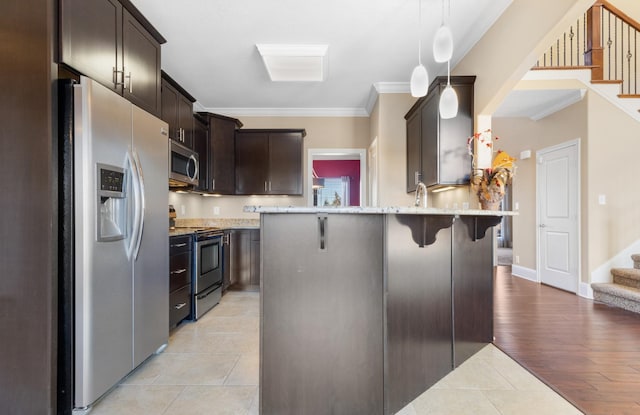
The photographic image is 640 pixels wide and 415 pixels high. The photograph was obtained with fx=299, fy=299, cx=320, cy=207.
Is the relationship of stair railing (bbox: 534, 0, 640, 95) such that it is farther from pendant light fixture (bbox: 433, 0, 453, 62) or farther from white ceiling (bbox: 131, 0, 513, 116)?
pendant light fixture (bbox: 433, 0, 453, 62)

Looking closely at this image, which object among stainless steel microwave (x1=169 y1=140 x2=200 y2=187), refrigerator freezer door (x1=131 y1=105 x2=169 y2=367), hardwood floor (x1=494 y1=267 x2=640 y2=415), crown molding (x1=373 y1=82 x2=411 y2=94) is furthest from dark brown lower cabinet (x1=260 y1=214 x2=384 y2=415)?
crown molding (x1=373 y1=82 x2=411 y2=94)

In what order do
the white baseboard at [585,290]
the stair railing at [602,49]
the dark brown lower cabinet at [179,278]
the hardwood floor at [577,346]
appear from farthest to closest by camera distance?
the stair railing at [602,49] < the white baseboard at [585,290] < the dark brown lower cabinet at [179,278] < the hardwood floor at [577,346]

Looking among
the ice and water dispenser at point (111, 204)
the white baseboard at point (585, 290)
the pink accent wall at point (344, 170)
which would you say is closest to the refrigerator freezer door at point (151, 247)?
the ice and water dispenser at point (111, 204)

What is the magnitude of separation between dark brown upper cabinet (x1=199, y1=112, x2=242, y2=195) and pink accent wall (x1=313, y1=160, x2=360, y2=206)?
448cm

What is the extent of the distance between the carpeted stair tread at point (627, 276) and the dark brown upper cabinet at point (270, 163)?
4.16m

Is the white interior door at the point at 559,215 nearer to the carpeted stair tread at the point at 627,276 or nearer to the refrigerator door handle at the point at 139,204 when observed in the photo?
the carpeted stair tread at the point at 627,276

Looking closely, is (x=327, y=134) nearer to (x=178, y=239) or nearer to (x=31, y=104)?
(x=178, y=239)

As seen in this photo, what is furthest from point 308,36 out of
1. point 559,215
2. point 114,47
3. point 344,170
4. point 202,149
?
point 344,170

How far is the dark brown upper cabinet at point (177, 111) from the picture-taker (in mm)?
3105

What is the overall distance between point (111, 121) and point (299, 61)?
6.53 ft

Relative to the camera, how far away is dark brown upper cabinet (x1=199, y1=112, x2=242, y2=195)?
4312mm

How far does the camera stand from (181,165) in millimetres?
3170

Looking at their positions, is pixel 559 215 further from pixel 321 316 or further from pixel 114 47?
pixel 114 47

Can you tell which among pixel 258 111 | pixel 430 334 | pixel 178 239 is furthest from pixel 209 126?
pixel 430 334
